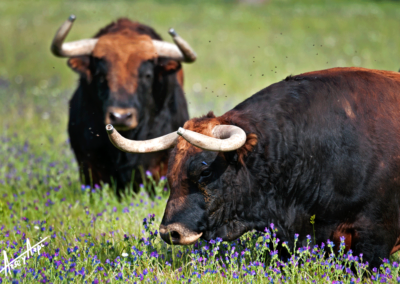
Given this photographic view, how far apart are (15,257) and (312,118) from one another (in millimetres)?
2571

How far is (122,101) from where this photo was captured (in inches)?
244

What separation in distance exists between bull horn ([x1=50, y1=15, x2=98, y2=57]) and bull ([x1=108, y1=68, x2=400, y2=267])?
3270 mm

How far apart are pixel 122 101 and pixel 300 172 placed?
285cm

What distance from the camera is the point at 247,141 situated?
3.86m

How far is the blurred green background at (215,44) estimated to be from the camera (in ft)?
42.1

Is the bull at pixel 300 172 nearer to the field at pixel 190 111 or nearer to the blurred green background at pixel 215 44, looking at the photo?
the field at pixel 190 111

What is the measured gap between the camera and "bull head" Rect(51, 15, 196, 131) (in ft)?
20.4

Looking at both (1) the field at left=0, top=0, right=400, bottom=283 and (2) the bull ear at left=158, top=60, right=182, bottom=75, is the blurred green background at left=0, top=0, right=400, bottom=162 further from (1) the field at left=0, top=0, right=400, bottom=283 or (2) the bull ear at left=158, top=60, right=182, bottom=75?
(2) the bull ear at left=158, top=60, right=182, bottom=75

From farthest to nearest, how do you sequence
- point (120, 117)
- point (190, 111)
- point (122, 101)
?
point (190, 111) < point (122, 101) < point (120, 117)

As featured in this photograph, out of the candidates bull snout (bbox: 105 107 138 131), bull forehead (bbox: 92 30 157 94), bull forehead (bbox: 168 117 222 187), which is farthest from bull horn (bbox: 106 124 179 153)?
bull forehead (bbox: 92 30 157 94)

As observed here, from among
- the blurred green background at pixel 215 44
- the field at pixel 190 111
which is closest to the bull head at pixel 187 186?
the field at pixel 190 111

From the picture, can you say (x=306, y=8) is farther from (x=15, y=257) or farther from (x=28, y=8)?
(x=15, y=257)

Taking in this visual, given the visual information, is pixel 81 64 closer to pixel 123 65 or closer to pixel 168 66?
pixel 123 65

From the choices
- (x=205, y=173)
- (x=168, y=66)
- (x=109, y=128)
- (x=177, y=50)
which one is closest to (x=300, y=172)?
(x=205, y=173)
